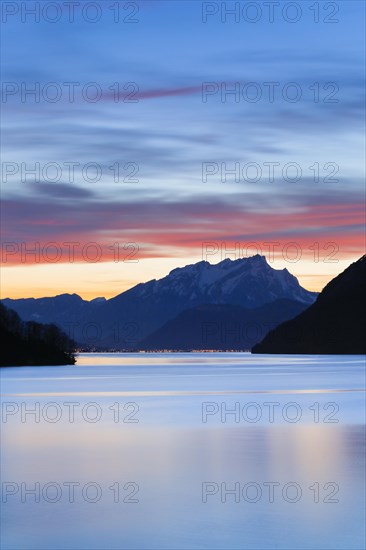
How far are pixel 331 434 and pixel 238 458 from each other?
43.0 ft

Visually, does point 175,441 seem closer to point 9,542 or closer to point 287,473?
point 287,473

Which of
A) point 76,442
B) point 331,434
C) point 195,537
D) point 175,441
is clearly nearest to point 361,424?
point 331,434

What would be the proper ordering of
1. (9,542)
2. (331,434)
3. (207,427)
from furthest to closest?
(207,427) < (331,434) < (9,542)

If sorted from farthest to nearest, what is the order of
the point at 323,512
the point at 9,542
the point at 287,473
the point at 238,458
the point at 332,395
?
the point at 332,395 < the point at 238,458 < the point at 287,473 < the point at 323,512 < the point at 9,542

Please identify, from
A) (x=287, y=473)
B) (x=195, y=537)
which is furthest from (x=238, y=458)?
(x=195, y=537)

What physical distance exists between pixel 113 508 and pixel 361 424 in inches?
1416

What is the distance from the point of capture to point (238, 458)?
43969mm

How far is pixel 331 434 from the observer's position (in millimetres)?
55719

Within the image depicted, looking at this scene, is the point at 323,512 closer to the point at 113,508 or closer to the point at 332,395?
the point at 113,508

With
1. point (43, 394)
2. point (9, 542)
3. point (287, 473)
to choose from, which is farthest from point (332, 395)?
point (9, 542)

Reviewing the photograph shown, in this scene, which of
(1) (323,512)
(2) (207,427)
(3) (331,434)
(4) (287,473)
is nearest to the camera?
(1) (323,512)


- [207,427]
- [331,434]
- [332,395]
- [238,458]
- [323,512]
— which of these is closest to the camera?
[323,512]

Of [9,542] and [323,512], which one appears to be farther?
[323,512]

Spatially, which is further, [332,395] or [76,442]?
[332,395]
